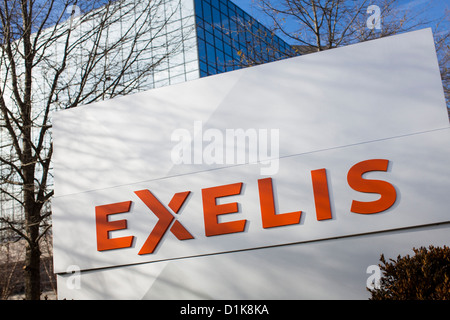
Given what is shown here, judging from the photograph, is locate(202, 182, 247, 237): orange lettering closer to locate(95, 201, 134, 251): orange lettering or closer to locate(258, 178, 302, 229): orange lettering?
locate(258, 178, 302, 229): orange lettering

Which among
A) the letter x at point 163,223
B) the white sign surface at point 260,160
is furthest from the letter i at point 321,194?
the letter x at point 163,223

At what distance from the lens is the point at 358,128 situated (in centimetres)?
641

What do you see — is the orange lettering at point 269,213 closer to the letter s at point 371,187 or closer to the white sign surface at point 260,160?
the white sign surface at point 260,160

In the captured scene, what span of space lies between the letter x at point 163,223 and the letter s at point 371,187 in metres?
2.48

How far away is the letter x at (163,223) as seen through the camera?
23.0 ft

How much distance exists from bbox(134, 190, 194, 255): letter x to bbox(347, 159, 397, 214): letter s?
248 centimetres

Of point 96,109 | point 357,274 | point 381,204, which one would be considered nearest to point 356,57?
point 381,204

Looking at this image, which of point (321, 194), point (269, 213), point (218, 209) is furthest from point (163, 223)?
point (321, 194)

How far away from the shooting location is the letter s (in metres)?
6.20

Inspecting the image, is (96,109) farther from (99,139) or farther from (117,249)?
(117,249)

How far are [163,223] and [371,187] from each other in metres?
3.16

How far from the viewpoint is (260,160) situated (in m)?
6.79

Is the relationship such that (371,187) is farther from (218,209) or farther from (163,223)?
(163,223)

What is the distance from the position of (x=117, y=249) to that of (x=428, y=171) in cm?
482
